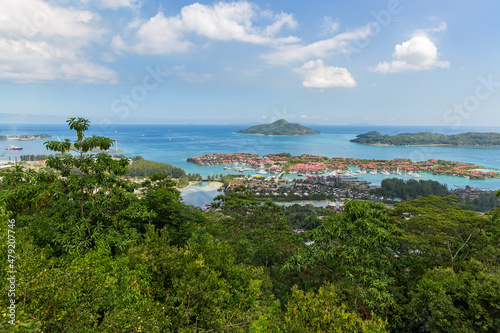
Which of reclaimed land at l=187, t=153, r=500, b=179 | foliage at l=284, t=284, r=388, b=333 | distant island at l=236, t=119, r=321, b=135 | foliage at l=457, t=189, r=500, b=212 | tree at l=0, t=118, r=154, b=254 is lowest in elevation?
foliage at l=457, t=189, r=500, b=212

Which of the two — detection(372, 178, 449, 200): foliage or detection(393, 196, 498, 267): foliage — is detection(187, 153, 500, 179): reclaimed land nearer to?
detection(372, 178, 449, 200): foliage

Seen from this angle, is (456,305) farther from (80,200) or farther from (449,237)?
(80,200)

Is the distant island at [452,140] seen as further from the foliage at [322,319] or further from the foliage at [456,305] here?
the foliage at [322,319]

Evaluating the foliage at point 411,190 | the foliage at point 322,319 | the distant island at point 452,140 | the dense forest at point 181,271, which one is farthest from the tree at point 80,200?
the distant island at point 452,140

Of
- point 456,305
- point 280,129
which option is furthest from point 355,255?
point 280,129

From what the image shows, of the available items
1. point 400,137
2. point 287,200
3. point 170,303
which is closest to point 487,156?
point 400,137

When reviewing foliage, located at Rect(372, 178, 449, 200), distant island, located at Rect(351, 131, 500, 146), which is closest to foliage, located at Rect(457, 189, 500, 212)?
foliage, located at Rect(372, 178, 449, 200)
